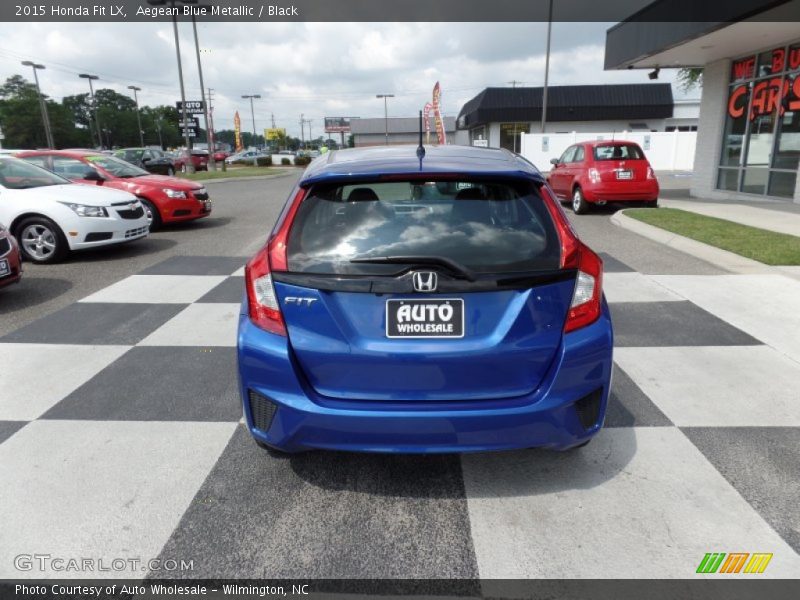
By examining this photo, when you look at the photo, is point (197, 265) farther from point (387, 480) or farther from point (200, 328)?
point (387, 480)

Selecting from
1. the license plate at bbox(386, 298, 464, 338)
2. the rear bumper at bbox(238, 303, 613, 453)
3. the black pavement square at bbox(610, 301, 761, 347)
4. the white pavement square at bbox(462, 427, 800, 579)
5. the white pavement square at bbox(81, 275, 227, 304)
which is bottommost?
the black pavement square at bbox(610, 301, 761, 347)

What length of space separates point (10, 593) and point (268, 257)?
5.49 feet

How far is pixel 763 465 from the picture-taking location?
302 cm

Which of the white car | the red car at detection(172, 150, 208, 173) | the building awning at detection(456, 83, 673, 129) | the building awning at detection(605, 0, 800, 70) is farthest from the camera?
the building awning at detection(456, 83, 673, 129)

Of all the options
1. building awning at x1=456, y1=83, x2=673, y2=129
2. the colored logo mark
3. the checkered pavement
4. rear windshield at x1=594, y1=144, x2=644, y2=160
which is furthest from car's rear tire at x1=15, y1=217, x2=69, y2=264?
building awning at x1=456, y1=83, x2=673, y2=129

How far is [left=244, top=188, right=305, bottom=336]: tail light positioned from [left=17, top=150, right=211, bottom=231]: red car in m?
9.12

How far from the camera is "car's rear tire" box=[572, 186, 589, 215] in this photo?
1336 centimetres

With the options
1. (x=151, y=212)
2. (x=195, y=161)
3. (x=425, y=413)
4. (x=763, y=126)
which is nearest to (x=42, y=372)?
(x=425, y=413)

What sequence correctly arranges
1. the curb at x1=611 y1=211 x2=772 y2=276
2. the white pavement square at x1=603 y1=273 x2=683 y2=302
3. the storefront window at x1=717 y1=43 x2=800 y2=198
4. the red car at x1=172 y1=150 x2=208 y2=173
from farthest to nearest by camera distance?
1. the red car at x1=172 y1=150 x2=208 y2=173
2. the storefront window at x1=717 y1=43 x2=800 y2=198
3. the curb at x1=611 y1=211 x2=772 y2=276
4. the white pavement square at x1=603 y1=273 x2=683 y2=302

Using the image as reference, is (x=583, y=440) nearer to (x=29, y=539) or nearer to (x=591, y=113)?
(x=29, y=539)

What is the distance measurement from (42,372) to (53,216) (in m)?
4.55

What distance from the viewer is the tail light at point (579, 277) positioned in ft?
8.36

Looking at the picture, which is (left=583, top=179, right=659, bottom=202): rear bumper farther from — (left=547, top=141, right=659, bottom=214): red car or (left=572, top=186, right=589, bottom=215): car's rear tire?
(left=572, top=186, right=589, bottom=215): car's rear tire

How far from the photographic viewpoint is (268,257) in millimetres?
2639
